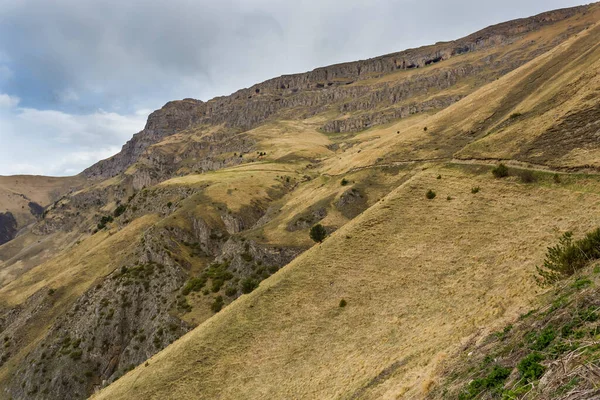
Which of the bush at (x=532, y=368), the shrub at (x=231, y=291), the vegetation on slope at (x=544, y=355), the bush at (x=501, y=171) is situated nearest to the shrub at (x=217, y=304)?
the shrub at (x=231, y=291)

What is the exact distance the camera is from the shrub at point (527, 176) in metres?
45.2

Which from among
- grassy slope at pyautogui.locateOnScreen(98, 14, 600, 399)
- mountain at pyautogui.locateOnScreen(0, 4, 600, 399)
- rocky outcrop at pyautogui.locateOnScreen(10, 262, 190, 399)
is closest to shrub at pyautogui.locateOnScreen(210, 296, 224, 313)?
mountain at pyautogui.locateOnScreen(0, 4, 600, 399)

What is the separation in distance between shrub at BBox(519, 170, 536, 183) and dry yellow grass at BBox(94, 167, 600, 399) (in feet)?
5.05

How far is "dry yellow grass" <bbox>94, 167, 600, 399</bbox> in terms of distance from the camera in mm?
27266

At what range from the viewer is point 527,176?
45812mm

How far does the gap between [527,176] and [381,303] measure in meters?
28.2

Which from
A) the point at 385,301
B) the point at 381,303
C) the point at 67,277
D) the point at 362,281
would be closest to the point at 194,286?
the point at 362,281

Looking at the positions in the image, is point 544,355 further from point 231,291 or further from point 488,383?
point 231,291

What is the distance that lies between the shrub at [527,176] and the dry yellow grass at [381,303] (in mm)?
1539

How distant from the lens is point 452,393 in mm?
15938

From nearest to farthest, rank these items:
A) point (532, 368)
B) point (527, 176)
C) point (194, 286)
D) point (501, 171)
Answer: point (532, 368)
point (527, 176)
point (501, 171)
point (194, 286)

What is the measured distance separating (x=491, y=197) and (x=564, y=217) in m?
11.2

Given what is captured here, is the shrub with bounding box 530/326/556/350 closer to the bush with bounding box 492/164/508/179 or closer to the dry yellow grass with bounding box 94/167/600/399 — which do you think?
the dry yellow grass with bounding box 94/167/600/399

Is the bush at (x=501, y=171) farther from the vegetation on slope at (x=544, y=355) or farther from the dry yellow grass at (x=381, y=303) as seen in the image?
Result: the vegetation on slope at (x=544, y=355)
